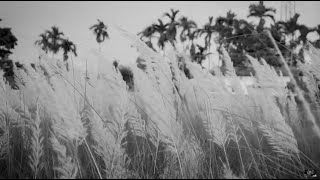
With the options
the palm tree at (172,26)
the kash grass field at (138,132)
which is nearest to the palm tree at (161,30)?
the palm tree at (172,26)

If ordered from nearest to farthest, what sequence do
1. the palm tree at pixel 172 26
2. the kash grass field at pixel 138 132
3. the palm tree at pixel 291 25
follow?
the kash grass field at pixel 138 132, the palm tree at pixel 291 25, the palm tree at pixel 172 26

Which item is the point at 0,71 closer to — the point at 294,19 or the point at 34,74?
the point at 34,74

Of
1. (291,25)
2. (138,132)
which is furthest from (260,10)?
(138,132)

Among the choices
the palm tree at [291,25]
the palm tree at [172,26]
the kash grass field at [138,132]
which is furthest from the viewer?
the palm tree at [172,26]

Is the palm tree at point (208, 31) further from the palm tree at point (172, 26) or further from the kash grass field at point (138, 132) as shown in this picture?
the kash grass field at point (138, 132)

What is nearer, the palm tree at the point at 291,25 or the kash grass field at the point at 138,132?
the kash grass field at the point at 138,132

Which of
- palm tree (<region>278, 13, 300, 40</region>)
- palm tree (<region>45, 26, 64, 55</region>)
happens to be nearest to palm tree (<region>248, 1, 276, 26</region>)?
Result: palm tree (<region>278, 13, 300, 40</region>)

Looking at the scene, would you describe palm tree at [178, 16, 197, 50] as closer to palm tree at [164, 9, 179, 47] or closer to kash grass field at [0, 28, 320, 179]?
palm tree at [164, 9, 179, 47]

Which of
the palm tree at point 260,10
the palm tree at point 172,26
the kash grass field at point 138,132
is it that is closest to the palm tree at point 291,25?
the palm tree at point 260,10

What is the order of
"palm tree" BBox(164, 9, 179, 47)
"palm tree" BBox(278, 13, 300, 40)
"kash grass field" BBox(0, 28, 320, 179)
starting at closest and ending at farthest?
"kash grass field" BBox(0, 28, 320, 179), "palm tree" BBox(278, 13, 300, 40), "palm tree" BBox(164, 9, 179, 47)

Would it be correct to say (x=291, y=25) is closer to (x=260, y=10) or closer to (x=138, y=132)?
(x=260, y=10)

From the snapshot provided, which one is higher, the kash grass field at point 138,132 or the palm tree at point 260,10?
the palm tree at point 260,10

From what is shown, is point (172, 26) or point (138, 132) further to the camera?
point (172, 26)

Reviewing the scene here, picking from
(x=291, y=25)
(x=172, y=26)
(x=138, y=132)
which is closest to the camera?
(x=138, y=132)
